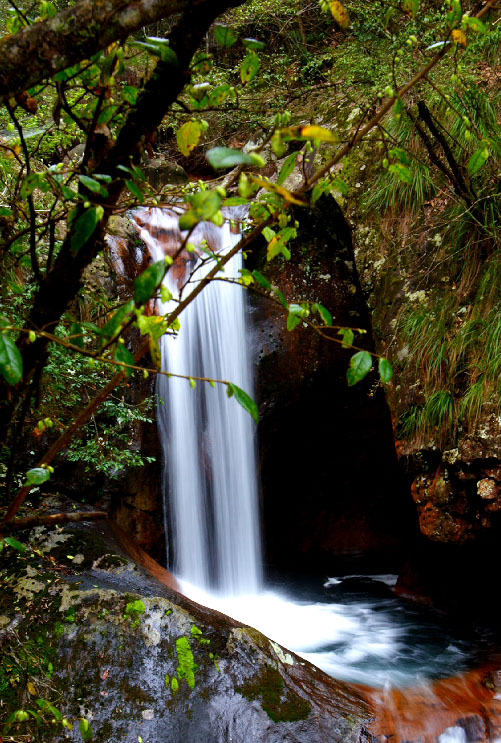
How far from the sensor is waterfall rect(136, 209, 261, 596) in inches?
236

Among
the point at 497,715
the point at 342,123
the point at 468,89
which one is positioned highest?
the point at 342,123

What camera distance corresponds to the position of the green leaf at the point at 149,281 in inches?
36.7

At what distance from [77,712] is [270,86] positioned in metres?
7.62

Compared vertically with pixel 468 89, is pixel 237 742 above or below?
below

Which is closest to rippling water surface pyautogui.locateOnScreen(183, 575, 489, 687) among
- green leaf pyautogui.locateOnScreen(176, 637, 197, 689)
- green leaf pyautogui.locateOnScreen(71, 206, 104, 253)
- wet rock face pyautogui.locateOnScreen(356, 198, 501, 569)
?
wet rock face pyautogui.locateOnScreen(356, 198, 501, 569)

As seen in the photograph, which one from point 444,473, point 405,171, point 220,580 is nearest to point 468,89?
point 444,473

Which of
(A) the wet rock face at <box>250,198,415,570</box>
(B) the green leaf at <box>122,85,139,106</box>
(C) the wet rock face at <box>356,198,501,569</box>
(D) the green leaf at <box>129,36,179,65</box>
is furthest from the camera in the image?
(A) the wet rock face at <box>250,198,415,570</box>

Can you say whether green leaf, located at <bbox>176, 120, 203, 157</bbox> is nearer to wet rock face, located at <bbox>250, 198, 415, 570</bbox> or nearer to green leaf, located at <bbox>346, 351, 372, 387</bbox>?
green leaf, located at <bbox>346, 351, 372, 387</bbox>

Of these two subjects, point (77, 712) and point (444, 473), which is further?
point (444, 473)

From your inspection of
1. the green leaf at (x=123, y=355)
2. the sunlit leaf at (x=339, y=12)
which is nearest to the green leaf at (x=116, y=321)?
the green leaf at (x=123, y=355)

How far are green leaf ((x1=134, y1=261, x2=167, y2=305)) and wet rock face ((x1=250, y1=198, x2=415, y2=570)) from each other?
5.18 metres

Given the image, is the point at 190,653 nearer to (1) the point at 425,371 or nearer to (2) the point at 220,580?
(1) the point at 425,371

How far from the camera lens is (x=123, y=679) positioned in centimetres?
267

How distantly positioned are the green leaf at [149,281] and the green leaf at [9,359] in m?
0.25
